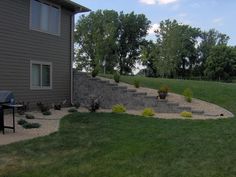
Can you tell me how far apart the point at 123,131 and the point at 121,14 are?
57.8 m

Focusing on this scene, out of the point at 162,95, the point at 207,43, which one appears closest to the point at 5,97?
the point at 162,95

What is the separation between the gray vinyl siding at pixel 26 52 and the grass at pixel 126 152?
15.8ft

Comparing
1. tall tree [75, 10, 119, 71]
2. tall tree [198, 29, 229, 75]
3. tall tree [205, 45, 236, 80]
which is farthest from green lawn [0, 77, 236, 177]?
tall tree [198, 29, 229, 75]

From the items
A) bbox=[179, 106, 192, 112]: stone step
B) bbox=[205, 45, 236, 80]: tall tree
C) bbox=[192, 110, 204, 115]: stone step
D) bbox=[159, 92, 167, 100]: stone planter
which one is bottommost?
bbox=[192, 110, 204, 115]: stone step

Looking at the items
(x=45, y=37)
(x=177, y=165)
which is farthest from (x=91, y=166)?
(x=45, y=37)

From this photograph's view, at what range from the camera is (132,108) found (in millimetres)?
17984

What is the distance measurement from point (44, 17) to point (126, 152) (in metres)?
10.7

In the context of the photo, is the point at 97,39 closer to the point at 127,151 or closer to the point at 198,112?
the point at 198,112

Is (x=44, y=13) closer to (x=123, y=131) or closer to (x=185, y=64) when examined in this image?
(x=123, y=131)

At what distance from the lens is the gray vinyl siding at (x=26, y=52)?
14422 mm

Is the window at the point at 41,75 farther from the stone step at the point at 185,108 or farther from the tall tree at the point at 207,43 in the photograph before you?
the tall tree at the point at 207,43

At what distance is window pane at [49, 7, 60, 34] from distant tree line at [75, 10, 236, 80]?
3497 centimetres

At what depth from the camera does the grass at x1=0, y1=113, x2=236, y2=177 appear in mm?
6129

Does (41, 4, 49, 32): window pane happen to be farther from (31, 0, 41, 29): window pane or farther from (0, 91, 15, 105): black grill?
(0, 91, 15, 105): black grill
